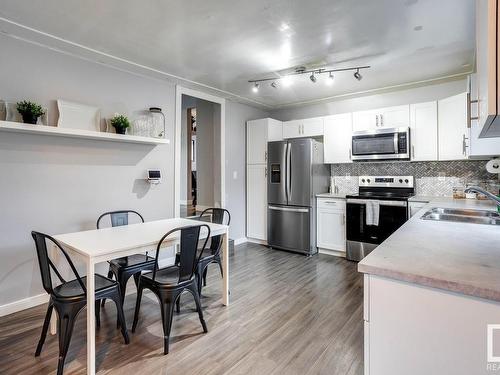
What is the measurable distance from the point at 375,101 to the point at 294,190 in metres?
1.85

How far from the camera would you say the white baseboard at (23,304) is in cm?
250

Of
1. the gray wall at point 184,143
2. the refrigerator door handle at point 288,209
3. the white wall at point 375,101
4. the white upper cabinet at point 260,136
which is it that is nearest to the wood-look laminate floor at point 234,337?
the refrigerator door handle at point 288,209

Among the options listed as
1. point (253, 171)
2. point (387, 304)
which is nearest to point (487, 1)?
point (387, 304)

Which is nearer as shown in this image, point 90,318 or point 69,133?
point 90,318

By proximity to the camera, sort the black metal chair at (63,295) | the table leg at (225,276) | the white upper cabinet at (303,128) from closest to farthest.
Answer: the black metal chair at (63,295) < the table leg at (225,276) < the white upper cabinet at (303,128)

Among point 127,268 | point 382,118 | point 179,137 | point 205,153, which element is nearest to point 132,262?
point 127,268

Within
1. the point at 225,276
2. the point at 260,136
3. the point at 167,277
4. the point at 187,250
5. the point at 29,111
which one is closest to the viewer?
the point at 187,250

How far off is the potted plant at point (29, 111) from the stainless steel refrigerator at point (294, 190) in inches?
123

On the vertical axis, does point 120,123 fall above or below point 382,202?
above

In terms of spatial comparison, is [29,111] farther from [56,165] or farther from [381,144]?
[381,144]

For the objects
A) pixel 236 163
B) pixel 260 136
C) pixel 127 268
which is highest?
pixel 260 136

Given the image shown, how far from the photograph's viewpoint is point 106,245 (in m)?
2.01

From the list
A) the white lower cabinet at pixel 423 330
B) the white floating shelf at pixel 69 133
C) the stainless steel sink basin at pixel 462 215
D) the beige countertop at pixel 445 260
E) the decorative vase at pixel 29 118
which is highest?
the decorative vase at pixel 29 118

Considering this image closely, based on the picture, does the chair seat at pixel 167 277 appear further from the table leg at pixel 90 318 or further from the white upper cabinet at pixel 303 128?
the white upper cabinet at pixel 303 128
